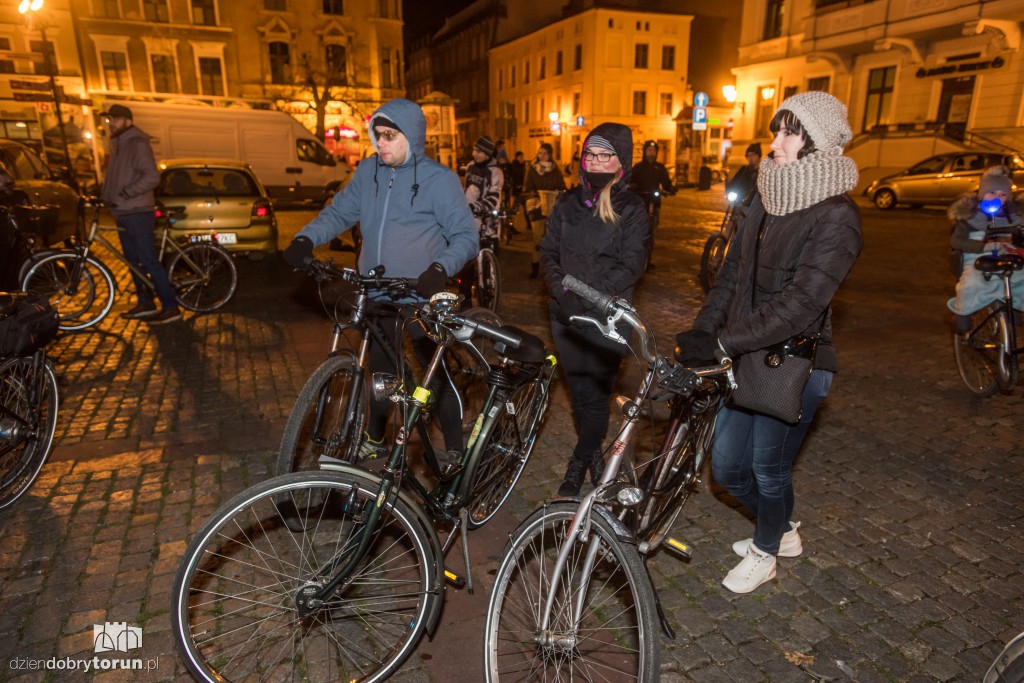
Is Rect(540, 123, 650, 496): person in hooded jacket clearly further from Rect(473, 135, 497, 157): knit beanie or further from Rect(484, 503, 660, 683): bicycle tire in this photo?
Rect(473, 135, 497, 157): knit beanie

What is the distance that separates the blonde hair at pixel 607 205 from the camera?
11.6ft

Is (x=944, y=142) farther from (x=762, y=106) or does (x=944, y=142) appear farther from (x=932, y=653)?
(x=932, y=653)

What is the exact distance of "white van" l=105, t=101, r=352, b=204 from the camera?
1892 centimetres

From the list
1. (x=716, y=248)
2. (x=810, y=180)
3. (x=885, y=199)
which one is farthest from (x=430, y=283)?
(x=885, y=199)

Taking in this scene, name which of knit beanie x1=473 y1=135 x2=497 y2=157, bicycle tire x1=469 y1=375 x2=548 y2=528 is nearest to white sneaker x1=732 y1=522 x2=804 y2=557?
bicycle tire x1=469 y1=375 x2=548 y2=528

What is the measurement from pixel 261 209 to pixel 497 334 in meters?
8.38

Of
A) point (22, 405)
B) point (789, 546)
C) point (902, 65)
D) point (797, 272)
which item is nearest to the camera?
point (797, 272)

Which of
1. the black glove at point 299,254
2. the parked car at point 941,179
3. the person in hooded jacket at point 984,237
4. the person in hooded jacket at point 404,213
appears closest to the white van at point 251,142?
the person in hooded jacket at point 404,213

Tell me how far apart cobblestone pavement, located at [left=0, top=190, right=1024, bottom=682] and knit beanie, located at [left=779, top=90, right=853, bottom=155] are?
82.8 inches

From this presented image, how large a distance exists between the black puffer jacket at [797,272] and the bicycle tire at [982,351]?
12.0 feet

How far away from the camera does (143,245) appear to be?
7.12 m

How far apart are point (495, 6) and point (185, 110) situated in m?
47.0

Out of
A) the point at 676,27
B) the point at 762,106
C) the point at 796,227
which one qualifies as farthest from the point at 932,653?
the point at 676,27

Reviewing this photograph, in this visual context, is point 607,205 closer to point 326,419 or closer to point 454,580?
point 326,419
